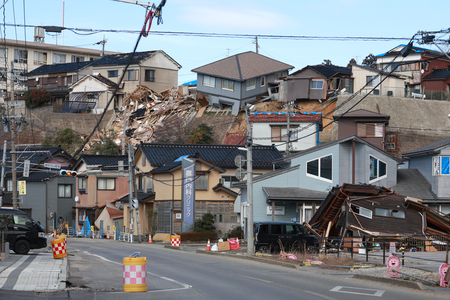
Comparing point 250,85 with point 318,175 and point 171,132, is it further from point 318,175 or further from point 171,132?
point 318,175

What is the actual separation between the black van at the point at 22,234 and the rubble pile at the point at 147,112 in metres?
41.4

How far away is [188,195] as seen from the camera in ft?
137

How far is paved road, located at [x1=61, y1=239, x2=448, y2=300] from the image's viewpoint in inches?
478

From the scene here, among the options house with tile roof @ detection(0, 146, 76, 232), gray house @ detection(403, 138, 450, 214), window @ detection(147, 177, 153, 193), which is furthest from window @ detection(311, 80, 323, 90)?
house with tile roof @ detection(0, 146, 76, 232)

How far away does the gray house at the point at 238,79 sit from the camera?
66875 millimetres

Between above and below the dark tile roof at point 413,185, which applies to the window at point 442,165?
above

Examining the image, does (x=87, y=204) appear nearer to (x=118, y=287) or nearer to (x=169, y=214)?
(x=169, y=214)

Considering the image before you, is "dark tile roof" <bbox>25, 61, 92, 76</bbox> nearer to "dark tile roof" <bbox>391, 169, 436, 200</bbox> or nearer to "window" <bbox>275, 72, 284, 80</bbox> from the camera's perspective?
"window" <bbox>275, 72, 284, 80</bbox>

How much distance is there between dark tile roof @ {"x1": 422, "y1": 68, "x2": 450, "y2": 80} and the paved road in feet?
183

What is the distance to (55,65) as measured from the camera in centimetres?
8644

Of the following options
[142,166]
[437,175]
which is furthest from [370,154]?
[142,166]

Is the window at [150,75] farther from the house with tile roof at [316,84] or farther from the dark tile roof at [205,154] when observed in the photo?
the dark tile roof at [205,154]

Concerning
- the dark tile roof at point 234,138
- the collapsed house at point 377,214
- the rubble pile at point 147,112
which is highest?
the rubble pile at point 147,112

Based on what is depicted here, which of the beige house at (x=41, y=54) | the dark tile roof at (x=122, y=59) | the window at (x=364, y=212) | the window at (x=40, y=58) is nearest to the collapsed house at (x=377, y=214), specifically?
the window at (x=364, y=212)
